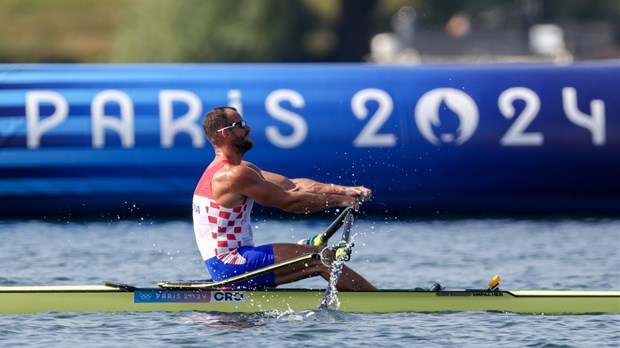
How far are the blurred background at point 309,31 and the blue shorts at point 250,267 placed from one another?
110ft

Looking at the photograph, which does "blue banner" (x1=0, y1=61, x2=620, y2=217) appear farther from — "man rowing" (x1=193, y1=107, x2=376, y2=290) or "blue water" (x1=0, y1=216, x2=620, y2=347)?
"man rowing" (x1=193, y1=107, x2=376, y2=290)

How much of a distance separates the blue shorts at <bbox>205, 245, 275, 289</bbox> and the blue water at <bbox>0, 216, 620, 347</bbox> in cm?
31

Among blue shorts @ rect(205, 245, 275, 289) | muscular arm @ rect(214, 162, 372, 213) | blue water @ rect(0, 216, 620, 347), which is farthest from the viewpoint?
blue shorts @ rect(205, 245, 275, 289)

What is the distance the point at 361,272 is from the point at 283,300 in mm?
3426

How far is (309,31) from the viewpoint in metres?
47.5

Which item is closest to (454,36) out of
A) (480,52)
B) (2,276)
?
(480,52)

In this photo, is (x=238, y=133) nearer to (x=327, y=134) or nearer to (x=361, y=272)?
(x=361, y=272)

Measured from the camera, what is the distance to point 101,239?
17594 millimetres

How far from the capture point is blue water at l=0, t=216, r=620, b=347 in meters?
11.5

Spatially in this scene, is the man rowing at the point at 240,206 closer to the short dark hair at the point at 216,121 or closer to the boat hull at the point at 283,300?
the short dark hair at the point at 216,121

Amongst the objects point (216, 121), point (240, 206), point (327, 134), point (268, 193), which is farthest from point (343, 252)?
point (327, 134)

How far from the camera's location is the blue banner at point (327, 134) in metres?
18.6

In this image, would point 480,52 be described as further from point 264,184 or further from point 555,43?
point 264,184

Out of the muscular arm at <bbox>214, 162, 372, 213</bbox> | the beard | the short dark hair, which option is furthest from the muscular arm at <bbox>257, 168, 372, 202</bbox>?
the short dark hair
